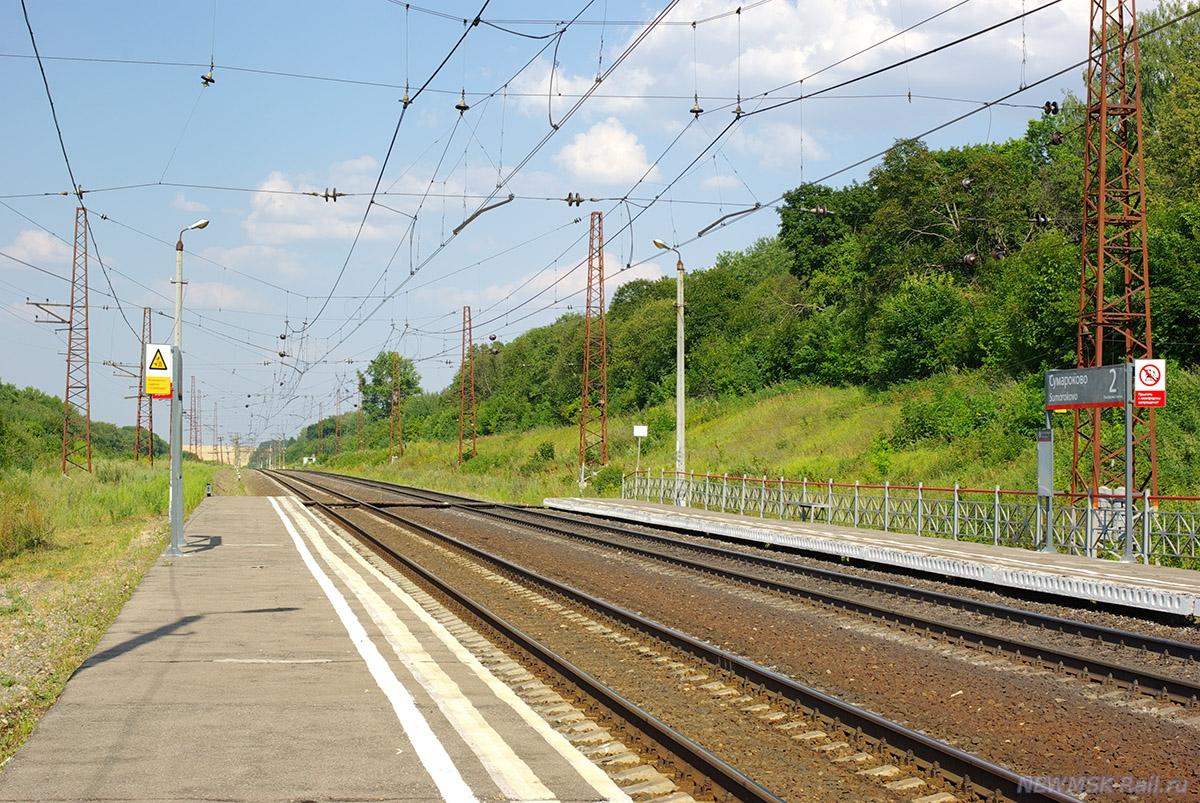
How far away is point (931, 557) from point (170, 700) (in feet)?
45.9

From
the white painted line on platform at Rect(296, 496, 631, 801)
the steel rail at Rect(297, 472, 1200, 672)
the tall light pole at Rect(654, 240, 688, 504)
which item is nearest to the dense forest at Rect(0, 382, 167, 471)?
the tall light pole at Rect(654, 240, 688, 504)

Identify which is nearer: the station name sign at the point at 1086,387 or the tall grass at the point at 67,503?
the station name sign at the point at 1086,387

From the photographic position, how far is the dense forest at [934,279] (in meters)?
40.6

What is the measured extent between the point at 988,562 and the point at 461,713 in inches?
501

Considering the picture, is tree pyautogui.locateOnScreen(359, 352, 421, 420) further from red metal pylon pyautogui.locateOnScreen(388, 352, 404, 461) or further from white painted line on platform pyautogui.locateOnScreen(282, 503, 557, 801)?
white painted line on platform pyautogui.locateOnScreen(282, 503, 557, 801)

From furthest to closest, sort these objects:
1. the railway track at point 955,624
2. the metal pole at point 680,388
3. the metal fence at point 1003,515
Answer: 1. the metal pole at point 680,388
2. the metal fence at point 1003,515
3. the railway track at point 955,624

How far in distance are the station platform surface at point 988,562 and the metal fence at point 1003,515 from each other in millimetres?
521

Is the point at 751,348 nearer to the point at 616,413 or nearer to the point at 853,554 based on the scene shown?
the point at 616,413

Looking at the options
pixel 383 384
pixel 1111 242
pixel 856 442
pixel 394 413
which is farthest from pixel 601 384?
pixel 383 384

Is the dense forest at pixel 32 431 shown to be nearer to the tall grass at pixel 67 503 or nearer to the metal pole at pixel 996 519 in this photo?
the tall grass at pixel 67 503

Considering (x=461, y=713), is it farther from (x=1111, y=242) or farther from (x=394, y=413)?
(x=394, y=413)

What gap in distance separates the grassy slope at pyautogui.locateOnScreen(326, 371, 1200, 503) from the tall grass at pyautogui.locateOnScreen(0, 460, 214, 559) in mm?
16047

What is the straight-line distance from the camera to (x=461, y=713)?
29.3ft

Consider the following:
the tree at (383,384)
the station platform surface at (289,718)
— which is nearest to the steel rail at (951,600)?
the station platform surface at (289,718)
